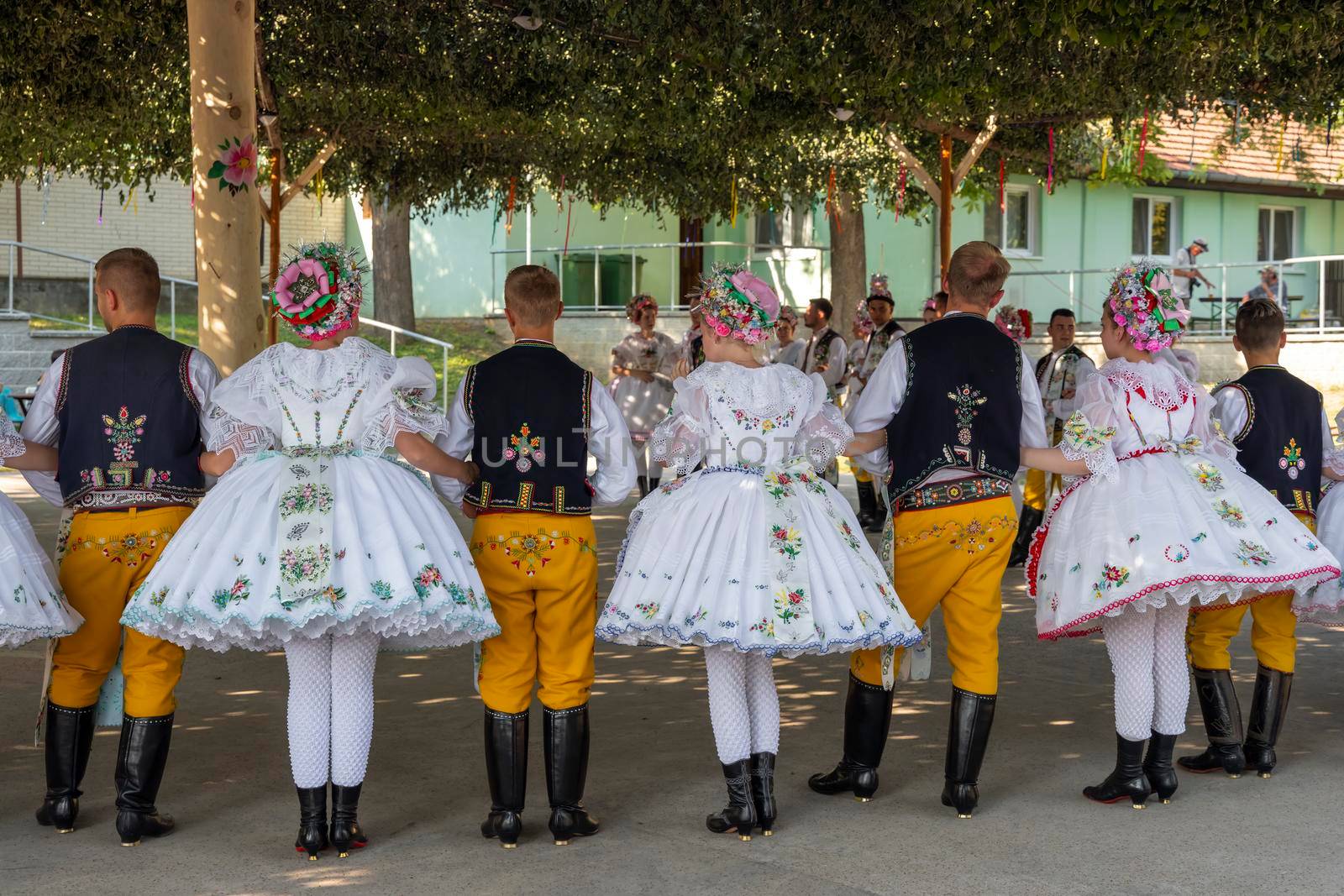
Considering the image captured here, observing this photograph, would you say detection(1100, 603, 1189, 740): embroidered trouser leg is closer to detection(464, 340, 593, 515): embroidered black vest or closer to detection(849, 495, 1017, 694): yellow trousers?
detection(849, 495, 1017, 694): yellow trousers

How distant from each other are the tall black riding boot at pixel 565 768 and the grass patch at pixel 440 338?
13.5 metres

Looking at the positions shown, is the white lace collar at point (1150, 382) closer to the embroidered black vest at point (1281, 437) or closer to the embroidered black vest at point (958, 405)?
the embroidered black vest at point (958, 405)

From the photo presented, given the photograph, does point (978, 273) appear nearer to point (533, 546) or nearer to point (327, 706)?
point (533, 546)

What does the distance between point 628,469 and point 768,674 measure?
775mm

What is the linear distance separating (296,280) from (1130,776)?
10.1 ft

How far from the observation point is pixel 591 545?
466 cm

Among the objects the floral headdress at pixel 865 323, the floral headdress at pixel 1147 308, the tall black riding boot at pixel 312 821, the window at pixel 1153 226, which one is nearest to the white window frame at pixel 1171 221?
the window at pixel 1153 226

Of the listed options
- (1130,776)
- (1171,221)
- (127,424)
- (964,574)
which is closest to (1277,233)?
(1171,221)

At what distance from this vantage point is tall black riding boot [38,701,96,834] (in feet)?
14.9

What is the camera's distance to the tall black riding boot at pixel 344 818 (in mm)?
4355

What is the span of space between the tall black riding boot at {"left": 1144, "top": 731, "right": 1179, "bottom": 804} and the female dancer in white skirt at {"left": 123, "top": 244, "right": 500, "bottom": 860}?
7.36 feet

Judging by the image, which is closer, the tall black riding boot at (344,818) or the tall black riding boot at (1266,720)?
the tall black riding boot at (344,818)

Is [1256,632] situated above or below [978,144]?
below

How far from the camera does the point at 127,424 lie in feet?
15.0
